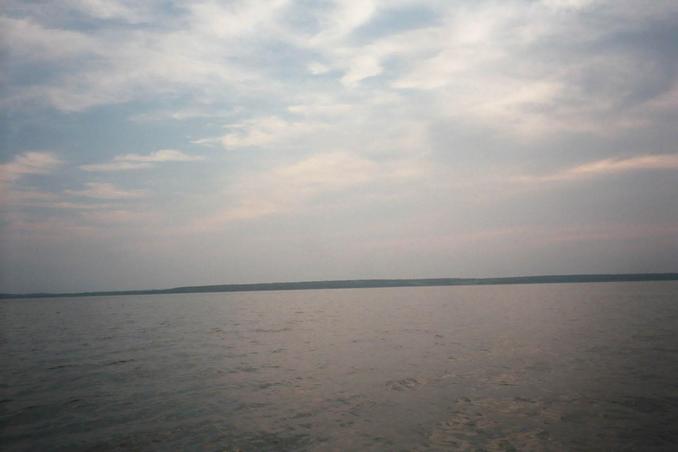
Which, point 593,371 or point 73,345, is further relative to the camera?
point 73,345

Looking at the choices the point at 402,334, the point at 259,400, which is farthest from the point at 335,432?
the point at 402,334

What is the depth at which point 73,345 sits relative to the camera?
41906 millimetres

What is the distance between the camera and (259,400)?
20.4 m

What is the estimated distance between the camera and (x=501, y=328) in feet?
156

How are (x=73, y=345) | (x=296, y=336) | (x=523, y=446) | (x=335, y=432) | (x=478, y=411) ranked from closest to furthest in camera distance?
(x=523, y=446), (x=335, y=432), (x=478, y=411), (x=73, y=345), (x=296, y=336)

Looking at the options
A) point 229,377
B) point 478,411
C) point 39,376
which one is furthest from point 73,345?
point 478,411

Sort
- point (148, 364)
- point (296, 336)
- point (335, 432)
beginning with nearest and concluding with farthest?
point (335, 432) < point (148, 364) < point (296, 336)

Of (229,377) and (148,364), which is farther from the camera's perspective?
(148,364)

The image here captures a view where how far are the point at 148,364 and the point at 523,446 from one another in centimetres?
2563

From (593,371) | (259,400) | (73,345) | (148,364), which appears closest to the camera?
(259,400)

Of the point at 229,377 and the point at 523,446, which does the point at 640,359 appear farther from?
the point at 229,377

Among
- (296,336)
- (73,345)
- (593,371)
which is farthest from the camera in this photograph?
(296,336)

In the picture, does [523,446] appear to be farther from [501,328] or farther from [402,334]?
→ [501,328]

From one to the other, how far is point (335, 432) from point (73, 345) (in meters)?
37.0
